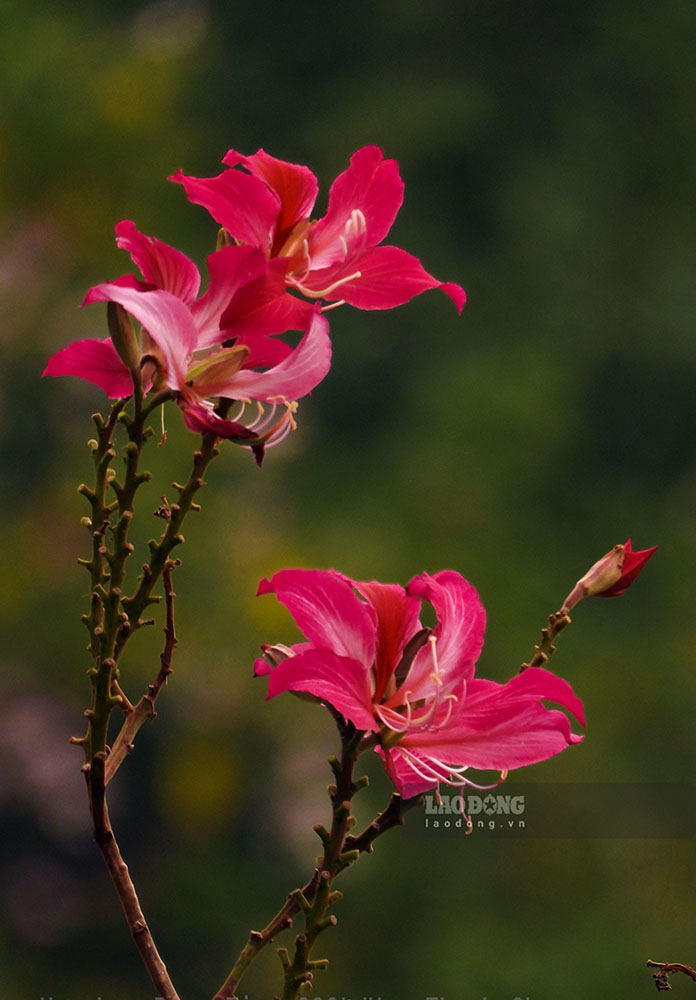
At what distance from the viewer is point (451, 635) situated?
35 centimetres

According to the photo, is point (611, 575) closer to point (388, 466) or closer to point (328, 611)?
point (328, 611)

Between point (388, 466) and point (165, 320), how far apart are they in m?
2.04

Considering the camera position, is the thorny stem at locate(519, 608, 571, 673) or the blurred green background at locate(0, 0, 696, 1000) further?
the blurred green background at locate(0, 0, 696, 1000)

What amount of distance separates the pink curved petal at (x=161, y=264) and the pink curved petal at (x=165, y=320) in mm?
18

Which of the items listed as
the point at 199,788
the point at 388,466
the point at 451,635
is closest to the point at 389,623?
the point at 451,635

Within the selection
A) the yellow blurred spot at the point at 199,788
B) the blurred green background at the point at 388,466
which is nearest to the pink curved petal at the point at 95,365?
the blurred green background at the point at 388,466

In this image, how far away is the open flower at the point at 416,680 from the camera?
0.32 meters

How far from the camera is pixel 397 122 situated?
254 centimetres

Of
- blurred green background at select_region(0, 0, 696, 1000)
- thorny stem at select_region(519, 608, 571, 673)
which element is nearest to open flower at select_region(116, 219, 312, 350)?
thorny stem at select_region(519, 608, 571, 673)

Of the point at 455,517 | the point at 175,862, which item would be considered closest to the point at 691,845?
the point at 455,517

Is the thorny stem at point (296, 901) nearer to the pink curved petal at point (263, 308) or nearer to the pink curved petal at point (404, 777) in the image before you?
the pink curved petal at point (404, 777)

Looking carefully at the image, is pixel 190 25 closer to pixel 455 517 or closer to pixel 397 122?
pixel 397 122

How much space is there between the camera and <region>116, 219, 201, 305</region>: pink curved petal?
337 mm

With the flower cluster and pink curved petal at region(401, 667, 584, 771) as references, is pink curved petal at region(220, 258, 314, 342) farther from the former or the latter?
pink curved petal at region(401, 667, 584, 771)
